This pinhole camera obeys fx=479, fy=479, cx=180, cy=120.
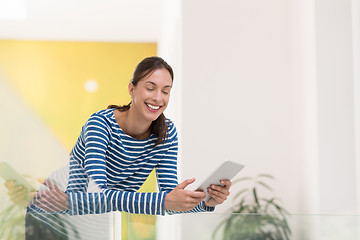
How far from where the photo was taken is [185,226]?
1.27 meters

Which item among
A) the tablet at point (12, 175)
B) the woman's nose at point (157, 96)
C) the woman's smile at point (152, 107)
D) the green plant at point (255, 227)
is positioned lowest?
the green plant at point (255, 227)

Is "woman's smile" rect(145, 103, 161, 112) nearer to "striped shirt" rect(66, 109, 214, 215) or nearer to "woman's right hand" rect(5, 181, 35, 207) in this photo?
"striped shirt" rect(66, 109, 214, 215)

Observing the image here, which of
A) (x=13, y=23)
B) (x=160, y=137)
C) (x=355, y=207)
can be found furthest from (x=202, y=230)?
(x=13, y=23)

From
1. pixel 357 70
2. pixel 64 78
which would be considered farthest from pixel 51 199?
pixel 64 78

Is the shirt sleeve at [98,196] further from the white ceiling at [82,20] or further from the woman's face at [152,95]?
the white ceiling at [82,20]

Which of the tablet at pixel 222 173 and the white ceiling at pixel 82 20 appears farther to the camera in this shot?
the white ceiling at pixel 82 20

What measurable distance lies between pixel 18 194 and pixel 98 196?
7.4 inches

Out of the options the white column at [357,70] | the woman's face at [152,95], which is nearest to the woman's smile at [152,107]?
the woman's face at [152,95]

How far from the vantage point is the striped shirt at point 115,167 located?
119cm

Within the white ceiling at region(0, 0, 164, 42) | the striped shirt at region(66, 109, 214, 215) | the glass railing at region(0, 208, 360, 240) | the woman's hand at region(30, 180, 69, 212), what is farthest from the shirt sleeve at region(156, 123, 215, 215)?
the white ceiling at region(0, 0, 164, 42)

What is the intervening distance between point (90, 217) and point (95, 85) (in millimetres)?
4624

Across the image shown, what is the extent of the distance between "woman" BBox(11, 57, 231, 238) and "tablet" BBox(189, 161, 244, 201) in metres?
0.03

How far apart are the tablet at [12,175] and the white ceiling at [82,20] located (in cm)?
356

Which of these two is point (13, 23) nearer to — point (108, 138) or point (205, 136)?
point (205, 136)
